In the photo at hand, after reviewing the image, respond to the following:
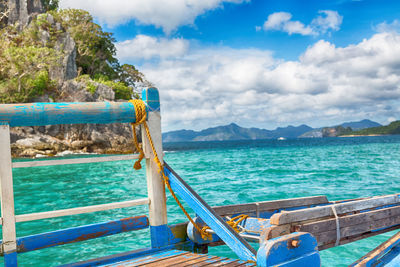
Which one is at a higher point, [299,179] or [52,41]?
[52,41]

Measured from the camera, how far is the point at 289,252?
8.49 ft

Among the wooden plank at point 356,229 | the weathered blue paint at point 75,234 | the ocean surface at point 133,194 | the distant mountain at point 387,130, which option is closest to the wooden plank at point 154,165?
the weathered blue paint at point 75,234

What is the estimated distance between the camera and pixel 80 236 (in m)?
3.36

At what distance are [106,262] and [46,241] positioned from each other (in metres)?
0.59

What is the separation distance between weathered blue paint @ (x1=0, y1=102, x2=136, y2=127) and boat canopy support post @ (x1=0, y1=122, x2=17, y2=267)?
13 cm

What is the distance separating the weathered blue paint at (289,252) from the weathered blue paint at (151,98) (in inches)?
68.4

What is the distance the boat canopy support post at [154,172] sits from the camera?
3.46 m

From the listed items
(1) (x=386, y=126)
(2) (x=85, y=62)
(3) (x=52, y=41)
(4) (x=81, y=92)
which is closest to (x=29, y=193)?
(4) (x=81, y=92)

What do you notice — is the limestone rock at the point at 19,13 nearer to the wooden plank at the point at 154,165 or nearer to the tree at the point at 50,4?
the tree at the point at 50,4

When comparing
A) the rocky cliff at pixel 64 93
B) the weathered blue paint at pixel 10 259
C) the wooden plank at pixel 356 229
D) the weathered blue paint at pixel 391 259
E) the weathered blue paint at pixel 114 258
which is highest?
the rocky cliff at pixel 64 93

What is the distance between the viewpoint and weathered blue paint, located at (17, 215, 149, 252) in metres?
3.04

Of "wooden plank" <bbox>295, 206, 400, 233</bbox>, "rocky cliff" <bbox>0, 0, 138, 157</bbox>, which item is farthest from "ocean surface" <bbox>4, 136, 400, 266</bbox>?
"rocky cliff" <bbox>0, 0, 138, 157</bbox>

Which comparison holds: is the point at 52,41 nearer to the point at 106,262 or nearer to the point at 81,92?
the point at 81,92

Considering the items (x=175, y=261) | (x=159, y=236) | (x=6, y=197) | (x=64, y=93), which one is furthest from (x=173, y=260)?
(x=64, y=93)
